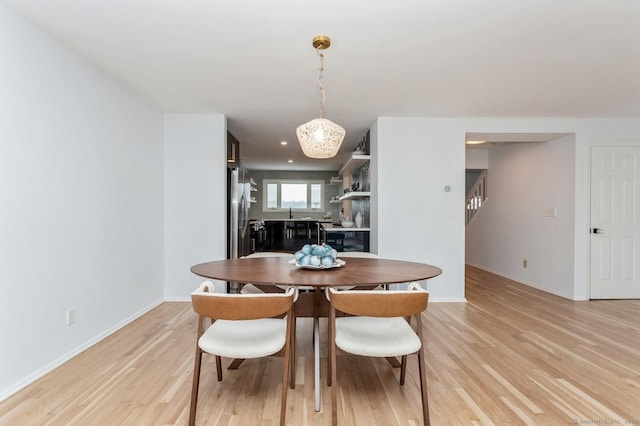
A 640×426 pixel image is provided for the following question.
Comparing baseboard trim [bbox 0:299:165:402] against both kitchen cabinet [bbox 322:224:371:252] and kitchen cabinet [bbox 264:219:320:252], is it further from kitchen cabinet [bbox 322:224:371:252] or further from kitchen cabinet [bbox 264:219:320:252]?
kitchen cabinet [bbox 264:219:320:252]

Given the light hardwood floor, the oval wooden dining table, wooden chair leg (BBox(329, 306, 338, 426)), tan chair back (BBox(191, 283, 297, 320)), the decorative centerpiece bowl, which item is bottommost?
the light hardwood floor

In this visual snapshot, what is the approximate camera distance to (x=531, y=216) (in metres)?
4.91

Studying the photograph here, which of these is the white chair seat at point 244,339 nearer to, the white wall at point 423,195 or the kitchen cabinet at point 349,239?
the white wall at point 423,195

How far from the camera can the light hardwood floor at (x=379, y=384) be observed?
172 centimetres

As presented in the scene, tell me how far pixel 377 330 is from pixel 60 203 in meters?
2.46

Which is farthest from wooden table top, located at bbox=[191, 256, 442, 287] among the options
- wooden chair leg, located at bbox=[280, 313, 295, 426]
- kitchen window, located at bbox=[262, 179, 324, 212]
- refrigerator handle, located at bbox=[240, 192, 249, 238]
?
kitchen window, located at bbox=[262, 179, 324, 212]

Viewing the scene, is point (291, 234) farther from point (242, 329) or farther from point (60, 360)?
point (242, 329)

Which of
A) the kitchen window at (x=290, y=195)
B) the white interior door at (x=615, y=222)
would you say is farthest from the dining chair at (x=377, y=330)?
the kitchen window at (x=290, y=195)

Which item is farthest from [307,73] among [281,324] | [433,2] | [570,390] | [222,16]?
[570,390]

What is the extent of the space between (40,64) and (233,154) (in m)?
2.60

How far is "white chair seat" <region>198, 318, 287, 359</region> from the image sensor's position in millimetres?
1581

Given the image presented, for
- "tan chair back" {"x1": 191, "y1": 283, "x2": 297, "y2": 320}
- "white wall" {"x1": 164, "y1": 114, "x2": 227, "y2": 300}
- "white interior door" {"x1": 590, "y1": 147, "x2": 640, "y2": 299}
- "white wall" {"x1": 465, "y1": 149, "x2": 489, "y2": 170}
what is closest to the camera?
"tan chair back" {"x1": 191, "y1": 283, "x2": 297, "y2": 320}

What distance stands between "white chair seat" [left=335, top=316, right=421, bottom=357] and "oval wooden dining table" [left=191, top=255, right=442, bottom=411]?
0.68ft

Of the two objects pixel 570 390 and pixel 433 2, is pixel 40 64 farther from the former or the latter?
pixel 570 390
